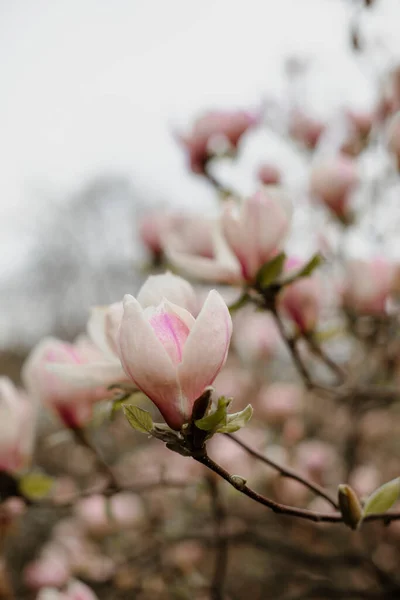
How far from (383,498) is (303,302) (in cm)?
43

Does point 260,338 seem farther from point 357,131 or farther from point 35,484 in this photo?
point 35,484

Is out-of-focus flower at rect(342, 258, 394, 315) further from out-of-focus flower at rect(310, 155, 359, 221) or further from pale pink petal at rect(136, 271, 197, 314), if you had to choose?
pale pink petal at rect(136, 271, 197, 314)

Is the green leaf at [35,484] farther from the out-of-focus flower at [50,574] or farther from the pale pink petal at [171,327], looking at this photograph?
the out-of-focus flower at [50,574]

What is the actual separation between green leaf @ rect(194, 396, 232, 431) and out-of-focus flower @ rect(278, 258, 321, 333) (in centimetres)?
48

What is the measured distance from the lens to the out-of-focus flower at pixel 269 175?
50.8 inches

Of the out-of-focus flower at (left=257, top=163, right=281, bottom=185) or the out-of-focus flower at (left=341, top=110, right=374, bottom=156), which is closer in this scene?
the out-of-focus flower at (left=257, top=163, right=281, bottom=185)

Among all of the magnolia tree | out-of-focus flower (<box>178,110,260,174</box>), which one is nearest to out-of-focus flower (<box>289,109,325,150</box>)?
the magnolia tree

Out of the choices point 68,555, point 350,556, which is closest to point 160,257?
point 350,556

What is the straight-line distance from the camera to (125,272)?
8383mm

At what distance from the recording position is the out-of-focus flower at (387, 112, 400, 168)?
2.78 feet

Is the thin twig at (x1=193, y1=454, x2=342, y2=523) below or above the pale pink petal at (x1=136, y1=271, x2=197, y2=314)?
below

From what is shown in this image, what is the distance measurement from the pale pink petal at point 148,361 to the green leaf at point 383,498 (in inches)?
7.7

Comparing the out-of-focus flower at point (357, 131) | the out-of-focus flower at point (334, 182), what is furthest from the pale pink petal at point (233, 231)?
the out-of-focus flower at point (357, 131)

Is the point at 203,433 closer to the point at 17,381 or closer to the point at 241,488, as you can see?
the point at 241,488
